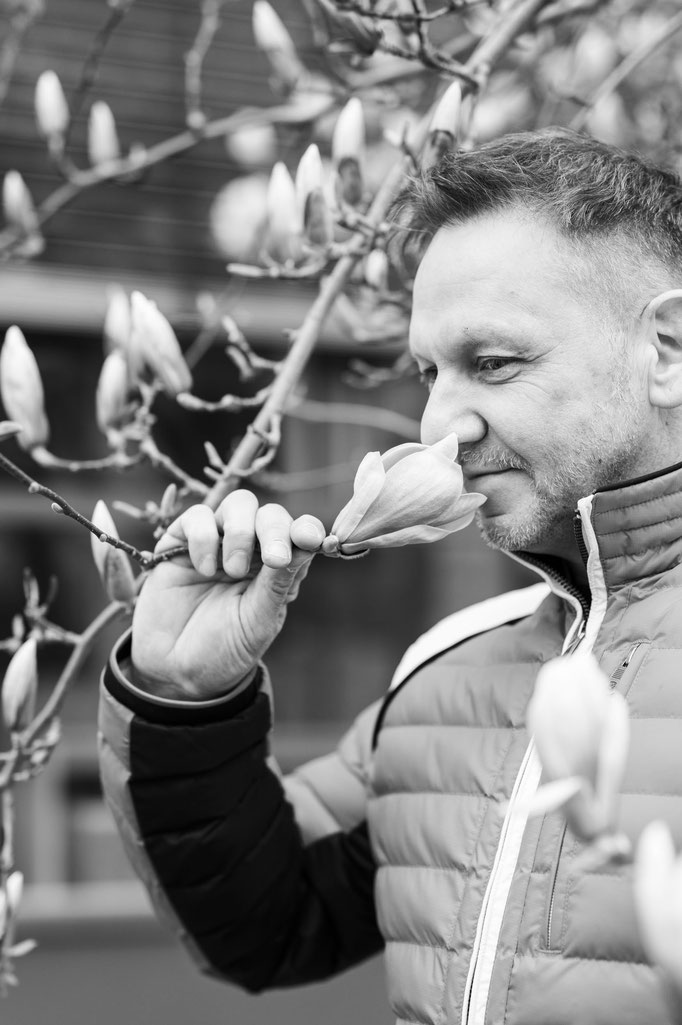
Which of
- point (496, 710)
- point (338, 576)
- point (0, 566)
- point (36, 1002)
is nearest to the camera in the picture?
point (496, 710)

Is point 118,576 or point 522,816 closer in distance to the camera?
point 522,816

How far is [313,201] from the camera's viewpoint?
5.39 ft

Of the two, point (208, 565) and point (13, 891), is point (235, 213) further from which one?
point (208, 565)

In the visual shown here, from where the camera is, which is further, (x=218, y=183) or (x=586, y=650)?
(x=218, y=183)

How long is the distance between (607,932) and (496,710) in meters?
0.33

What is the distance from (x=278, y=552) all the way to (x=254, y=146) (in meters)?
3.47

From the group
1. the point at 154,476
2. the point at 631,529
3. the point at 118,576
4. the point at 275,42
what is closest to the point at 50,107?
the point at 275,42

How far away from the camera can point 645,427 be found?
1.35 metres

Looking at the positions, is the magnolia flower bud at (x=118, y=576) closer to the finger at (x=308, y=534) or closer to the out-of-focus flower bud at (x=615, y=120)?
the finger at (x=308, y=534)

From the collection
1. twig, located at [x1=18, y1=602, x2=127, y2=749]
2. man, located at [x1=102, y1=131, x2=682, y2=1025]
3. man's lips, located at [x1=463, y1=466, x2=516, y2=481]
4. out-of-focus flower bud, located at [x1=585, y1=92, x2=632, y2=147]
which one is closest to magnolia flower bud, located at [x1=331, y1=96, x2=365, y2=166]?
man, located at [x1=102, y1=131, x2=682, y2=1025]

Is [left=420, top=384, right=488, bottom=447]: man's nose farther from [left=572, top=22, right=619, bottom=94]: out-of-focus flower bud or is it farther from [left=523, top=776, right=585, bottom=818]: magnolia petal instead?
[left=572, top=22, right=619, bottom=94]: out-of-focus flower bud

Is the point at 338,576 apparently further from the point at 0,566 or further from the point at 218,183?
the point at 218,183

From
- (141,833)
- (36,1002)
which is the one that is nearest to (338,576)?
(36,1002)

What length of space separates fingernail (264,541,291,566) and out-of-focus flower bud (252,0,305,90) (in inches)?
47.8
